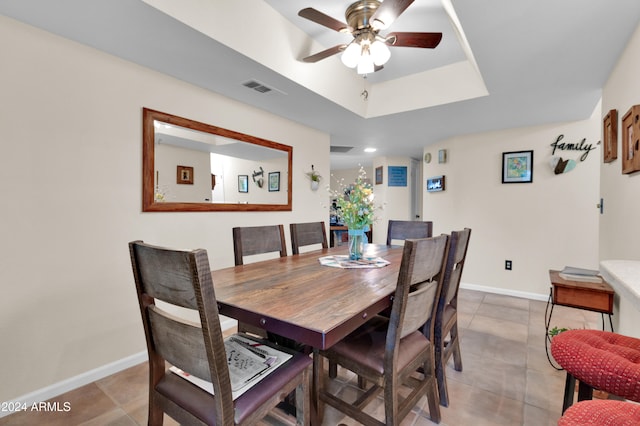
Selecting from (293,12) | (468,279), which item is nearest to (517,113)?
(468,279)

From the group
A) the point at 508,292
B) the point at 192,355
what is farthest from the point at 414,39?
the point at 508,292

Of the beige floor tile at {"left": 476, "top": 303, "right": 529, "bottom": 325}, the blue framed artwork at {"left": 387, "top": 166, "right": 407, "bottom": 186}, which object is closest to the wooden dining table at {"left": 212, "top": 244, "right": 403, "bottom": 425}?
the beige floor tile at {"left": 476, "top": 303, "right": 529, "bottom": 325}

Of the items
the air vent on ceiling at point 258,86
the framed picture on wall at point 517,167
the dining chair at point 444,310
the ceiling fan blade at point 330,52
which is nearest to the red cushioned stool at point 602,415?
the dining chair at point 444,310

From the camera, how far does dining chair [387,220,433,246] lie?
8.37ft

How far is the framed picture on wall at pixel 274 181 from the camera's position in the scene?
3.24 metres

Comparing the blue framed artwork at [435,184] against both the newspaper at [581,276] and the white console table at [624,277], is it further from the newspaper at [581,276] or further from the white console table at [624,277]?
the white console table at [624,277]

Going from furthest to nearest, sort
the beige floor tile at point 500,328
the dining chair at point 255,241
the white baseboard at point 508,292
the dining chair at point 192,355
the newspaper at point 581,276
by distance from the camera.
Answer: the white baseboard at point 508,292 → the beige floor tile at point 500,328 → the newspaper at point 581,276 → the dining chair at point 255,241 → the dining chair at point 192,355

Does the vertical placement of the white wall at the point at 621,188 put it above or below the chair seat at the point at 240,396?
above

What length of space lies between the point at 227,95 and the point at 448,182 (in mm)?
3243

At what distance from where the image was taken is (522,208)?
145 inches

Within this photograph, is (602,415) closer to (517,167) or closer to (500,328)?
(500,328)

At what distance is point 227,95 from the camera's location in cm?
267

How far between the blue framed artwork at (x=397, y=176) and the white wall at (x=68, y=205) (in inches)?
168

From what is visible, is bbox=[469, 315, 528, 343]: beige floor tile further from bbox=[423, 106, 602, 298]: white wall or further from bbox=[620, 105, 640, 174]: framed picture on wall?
bbox=[620, 105, 640, 174]: framed picture on wall
